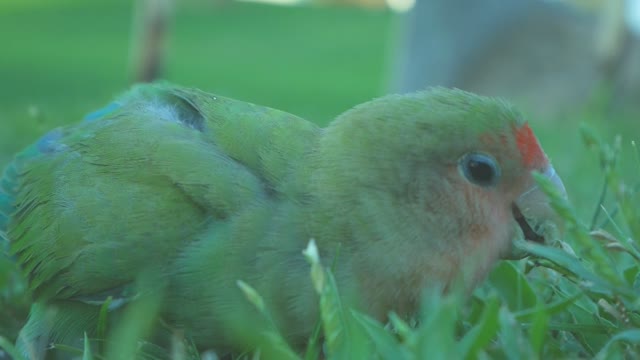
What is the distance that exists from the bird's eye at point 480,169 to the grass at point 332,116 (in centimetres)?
13

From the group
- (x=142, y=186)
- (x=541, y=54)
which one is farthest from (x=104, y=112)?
(x=541, y=54)

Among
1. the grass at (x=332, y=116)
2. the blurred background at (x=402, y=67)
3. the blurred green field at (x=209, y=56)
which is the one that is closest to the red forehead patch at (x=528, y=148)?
the grass at (x=332, y=116)

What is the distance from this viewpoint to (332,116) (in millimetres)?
3762

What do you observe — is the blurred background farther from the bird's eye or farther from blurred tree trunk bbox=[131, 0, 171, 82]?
the bird's eye

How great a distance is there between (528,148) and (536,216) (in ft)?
0.37

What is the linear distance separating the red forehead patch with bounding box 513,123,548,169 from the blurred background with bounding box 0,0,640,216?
3.10ft

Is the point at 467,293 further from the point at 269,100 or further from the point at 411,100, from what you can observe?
the point at 269,100

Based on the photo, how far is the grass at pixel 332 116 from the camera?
1.17 metres

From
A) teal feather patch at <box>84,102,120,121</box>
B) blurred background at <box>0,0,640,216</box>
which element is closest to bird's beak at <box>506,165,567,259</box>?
teal feather patch at <box>84,102,120,121</box>

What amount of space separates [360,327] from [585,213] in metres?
1.26

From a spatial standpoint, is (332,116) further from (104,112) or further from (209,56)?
(209,56)

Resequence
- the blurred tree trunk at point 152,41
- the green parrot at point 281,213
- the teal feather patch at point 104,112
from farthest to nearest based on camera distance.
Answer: the blurred tree trunk at point 152,41, the teal feather patch at point 104,112, the green parrot at point 281,213

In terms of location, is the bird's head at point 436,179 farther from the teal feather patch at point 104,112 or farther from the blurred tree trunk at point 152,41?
the blurred tree trunk at point 152,41

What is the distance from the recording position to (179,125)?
59.8 inches
